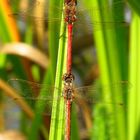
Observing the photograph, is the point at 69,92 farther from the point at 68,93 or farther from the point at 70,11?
the point at 70,11

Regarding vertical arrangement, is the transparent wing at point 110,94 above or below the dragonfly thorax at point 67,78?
above

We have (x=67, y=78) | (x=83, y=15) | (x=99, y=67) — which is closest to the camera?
(x=67, y=78)

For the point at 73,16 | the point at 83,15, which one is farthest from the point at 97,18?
the point at 73,16

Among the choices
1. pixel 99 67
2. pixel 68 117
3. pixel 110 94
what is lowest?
pixel 68 117

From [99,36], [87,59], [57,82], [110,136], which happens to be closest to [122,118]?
[110,136]

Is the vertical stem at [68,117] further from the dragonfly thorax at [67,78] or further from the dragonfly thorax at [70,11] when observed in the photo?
Result: the dragonfly thorax at [70,11]

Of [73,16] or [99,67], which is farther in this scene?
[99,67]

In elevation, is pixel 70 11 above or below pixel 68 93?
above

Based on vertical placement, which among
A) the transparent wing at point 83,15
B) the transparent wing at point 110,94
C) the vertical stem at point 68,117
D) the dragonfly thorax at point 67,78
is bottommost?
the vertical stem at point 68,117

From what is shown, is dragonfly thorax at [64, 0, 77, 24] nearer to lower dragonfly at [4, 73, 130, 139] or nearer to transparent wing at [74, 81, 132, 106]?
lower dragonfly at [4, 73, 130, 139]

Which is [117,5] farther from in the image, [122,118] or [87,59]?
[87,59]

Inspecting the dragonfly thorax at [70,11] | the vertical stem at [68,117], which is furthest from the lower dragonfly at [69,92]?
the dragonfly thorax at [70,11]

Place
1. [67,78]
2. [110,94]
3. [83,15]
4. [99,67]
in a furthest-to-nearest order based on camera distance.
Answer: [99,67], [110,94], [83,15], [67,78]

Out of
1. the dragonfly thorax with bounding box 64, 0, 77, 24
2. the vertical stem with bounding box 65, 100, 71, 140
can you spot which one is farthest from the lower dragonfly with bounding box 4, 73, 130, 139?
the dragonfly thorax with bounding box 64, 0, 77, 24
